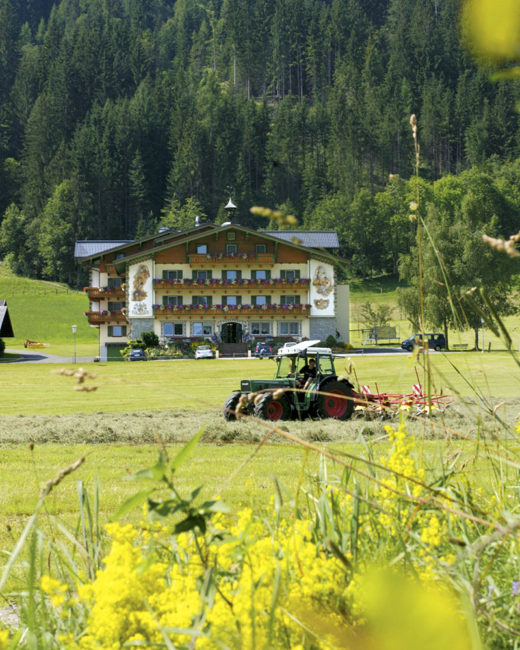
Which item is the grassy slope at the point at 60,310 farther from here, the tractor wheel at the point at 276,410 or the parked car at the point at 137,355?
the tractor wheel at the point at 276,410

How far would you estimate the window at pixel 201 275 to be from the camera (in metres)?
51.4

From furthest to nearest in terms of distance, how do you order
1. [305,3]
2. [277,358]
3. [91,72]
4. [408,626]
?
[305,3]
[91,72]
[277,358]
[408,626]

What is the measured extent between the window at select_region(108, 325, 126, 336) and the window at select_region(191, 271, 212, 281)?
6897mm

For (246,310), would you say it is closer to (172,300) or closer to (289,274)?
(289,274)

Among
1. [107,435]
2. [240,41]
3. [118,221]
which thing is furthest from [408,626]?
[240,41]

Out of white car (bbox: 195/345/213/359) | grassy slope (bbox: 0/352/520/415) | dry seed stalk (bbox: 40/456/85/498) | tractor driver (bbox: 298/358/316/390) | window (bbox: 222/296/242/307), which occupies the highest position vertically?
window (bbox: 222/296/242/307)

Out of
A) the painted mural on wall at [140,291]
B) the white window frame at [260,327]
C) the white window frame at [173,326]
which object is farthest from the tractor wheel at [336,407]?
the white window frame at [260,327]

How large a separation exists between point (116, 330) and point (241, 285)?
10.0 meters

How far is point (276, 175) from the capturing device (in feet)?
412

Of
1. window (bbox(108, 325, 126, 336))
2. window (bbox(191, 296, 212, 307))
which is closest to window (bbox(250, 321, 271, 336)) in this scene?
window (bbox(191, 296, 212, 307))

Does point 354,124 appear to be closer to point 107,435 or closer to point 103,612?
point 107,435

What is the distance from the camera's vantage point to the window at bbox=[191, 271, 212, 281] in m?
51.4

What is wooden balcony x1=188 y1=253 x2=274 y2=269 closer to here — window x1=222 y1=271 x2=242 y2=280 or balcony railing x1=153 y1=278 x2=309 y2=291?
window x1=222 y1=271 x2=242 y2=280

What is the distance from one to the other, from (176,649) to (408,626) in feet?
3.14
